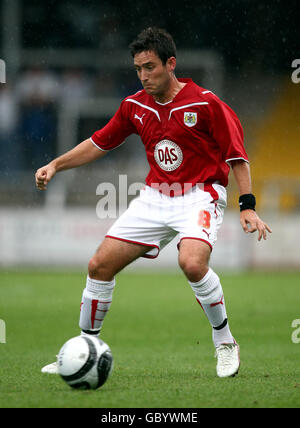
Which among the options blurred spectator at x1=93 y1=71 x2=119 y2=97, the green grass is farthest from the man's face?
blurred spectator at x1=93 y1=71 x2=119 y2=97

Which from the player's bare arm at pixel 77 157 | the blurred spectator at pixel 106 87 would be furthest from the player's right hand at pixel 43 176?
the blurred spectator at pixel 106 87

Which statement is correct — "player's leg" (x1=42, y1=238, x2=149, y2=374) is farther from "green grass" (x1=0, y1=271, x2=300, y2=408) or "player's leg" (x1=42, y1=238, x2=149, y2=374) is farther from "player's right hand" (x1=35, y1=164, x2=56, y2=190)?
"player's right hand" (x1=35, y1=164, x2=56, y2=190)

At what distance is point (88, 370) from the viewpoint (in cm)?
428

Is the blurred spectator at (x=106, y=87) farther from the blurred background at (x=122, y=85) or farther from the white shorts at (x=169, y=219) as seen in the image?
the white shorts at (x=169, y=219)

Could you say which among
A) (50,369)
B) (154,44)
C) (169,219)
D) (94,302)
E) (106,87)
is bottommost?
(50,369)

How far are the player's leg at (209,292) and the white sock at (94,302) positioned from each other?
57 cm

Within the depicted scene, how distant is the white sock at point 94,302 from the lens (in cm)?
505

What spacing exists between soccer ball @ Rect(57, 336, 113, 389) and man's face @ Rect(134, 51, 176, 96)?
1761mm

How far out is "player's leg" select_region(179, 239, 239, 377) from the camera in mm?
4809

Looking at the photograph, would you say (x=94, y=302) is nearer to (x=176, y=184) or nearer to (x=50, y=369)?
(x=50, y=369)

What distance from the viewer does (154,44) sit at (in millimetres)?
4992

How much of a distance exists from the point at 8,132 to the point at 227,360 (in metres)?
13.5

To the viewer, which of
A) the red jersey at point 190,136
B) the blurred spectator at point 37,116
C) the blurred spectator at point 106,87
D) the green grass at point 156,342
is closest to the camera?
the green grass at point 156,342

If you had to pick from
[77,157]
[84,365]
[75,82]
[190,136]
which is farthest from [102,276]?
[75,82]
